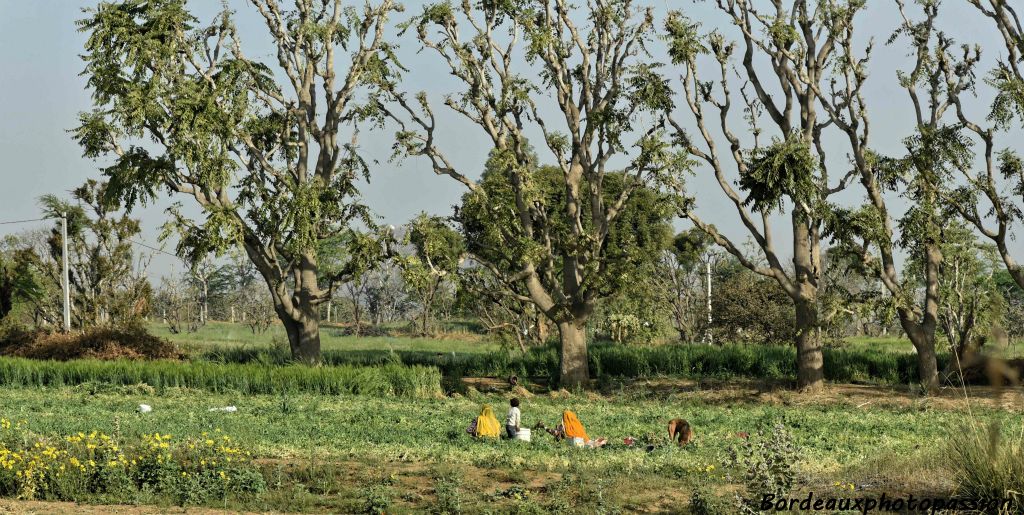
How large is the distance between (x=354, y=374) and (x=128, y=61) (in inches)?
427

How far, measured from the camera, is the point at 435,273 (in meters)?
28.6

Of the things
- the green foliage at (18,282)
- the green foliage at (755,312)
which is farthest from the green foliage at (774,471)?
the green foliage at (18,282)

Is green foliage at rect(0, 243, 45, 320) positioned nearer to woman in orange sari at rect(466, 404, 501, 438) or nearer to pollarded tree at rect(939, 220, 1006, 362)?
woman in orange sari at rect(466, 404, 501, 438)

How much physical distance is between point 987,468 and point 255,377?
2039 cm

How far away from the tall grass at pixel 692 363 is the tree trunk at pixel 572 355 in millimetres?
1340

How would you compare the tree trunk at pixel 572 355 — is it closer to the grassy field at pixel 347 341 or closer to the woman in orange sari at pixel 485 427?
the woman in orange sari at pixel 485 427

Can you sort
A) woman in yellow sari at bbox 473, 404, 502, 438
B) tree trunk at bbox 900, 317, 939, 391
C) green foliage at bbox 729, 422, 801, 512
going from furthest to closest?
tree trunk at bbox 900, 317, 939, 391, woman in yellow sari at bbox 473, 404, 502, 438, green foliage at bbox 729, 422, 801, 512

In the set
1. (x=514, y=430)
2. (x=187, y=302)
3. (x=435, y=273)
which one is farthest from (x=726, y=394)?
(x=187, y=302)

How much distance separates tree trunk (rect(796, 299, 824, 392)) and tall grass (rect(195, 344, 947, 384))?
1954 mm

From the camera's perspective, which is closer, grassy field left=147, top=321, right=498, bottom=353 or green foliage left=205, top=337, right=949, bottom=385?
green foliage left=205, top=337, right=949, bottom=385

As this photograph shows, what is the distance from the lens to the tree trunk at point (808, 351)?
87.5 ft

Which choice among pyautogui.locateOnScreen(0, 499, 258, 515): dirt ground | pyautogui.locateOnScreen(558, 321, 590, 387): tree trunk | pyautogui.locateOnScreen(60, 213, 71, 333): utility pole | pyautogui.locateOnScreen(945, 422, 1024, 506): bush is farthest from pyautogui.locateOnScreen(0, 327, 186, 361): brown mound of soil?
pyautogui.locateOnScreen(945, 422, 1024, 506): bush

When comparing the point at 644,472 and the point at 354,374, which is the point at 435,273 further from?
the point at 644,472

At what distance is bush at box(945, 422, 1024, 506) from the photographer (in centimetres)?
1018
